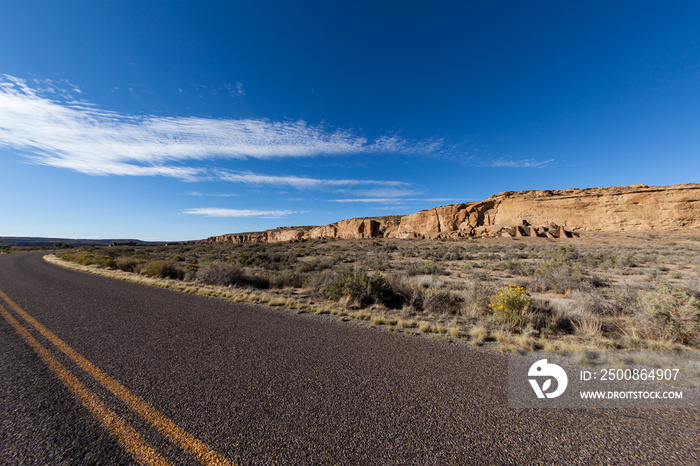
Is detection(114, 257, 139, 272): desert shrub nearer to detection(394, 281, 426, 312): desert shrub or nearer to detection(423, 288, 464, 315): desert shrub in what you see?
detection(394, 281, 426, 312): desert shrub

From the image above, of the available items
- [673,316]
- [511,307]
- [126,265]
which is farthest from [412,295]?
[126,265]

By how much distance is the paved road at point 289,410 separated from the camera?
2072mm

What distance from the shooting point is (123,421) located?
241 centimetres

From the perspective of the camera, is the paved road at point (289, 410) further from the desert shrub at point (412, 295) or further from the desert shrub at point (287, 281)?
the desert shrub at point (287, 281)

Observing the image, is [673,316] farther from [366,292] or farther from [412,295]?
[366,292]

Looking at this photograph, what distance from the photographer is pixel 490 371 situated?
11.3 ft

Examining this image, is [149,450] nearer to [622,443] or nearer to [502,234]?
[622,443]

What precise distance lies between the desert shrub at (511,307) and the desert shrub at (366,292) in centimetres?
256

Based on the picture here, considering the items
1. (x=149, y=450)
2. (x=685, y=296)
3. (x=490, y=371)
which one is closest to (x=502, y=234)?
(x=685, y=296)

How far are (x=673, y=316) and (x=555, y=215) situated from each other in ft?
175

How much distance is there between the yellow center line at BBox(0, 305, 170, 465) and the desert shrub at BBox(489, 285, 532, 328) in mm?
5902

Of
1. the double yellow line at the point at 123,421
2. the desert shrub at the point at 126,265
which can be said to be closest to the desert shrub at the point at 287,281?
the double yellow line at the point at 123,421

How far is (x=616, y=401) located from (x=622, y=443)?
2.99ft

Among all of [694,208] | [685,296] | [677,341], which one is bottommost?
[677,341]
